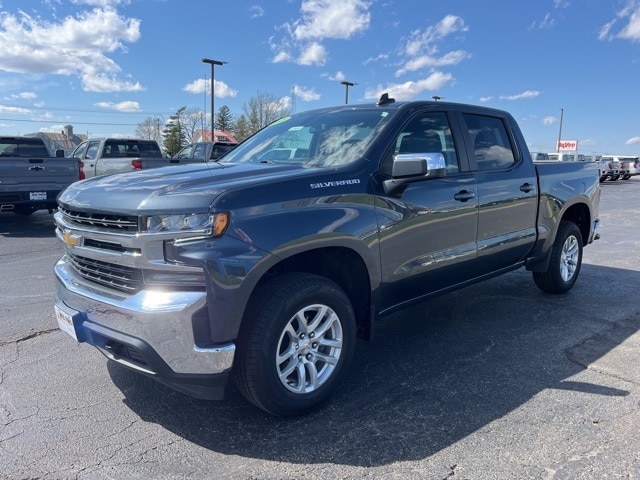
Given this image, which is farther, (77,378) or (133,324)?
(77,378)

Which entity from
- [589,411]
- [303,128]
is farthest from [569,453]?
[303,128]

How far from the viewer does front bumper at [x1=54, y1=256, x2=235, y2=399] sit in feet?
8.30

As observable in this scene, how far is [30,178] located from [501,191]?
29.1 feet

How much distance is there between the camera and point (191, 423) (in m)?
2.99

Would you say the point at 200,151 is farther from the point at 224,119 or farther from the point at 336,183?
the point at 224,119

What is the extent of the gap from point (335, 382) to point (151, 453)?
3.68 feet

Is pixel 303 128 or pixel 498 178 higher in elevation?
pixel 303 128

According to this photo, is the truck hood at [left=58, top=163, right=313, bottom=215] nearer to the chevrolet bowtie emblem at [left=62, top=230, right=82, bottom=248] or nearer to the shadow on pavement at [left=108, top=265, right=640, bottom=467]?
the chevrolet bowtie emblem at [left=62, top=230, right=82, bottom=248]

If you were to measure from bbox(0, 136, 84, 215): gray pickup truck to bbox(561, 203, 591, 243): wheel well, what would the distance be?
894 cm

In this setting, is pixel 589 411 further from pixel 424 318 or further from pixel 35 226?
pixel 35 226

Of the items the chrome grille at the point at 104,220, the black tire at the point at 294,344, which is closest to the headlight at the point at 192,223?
the chrome grille at the point at 104,220

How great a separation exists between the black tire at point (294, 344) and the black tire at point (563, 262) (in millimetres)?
3124

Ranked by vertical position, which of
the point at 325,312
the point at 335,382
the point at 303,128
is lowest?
the point at 335,382

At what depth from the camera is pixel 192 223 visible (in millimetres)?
2570
